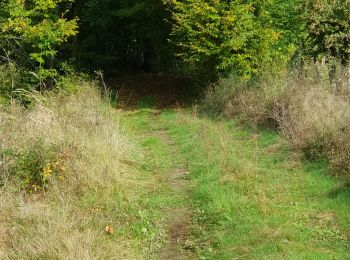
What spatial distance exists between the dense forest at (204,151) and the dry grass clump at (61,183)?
0.02 m

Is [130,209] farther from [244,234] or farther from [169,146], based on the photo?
[169,146]

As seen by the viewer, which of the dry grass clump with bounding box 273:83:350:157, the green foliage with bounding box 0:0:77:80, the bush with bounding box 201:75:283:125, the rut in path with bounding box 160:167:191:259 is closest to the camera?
the rut in path with bounding box 160:167:191:259

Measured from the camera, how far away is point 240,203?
21.8 ft

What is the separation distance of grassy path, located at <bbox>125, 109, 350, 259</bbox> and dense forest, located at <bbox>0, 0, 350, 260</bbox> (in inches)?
1.0

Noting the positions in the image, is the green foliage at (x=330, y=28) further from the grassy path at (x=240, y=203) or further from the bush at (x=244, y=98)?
the grassy path at (x=240, y=203)

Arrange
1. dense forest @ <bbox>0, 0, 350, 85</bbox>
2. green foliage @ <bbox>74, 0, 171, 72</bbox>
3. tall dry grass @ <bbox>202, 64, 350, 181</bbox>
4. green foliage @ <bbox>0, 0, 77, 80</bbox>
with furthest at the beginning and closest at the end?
green foliage @ <bbox>74, 0, 171, 72</bbox> < green foliage @ <bbox>0, 0, 77, 80</bbox> < dense forest @ <bbox>0, 0, 350, 85</bbox> < tall dry grass @ <bbox>202, 64, 350, 181</bbox>

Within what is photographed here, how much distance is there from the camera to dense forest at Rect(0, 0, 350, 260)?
5766mm

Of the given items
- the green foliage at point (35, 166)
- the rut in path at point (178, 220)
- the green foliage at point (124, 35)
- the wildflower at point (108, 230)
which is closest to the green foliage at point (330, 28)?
the rut in path at point (178, 220)

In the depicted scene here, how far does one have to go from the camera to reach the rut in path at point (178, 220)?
5.72 metres

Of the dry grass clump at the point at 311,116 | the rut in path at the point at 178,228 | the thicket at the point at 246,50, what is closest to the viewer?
the rut in path at the point at 178,228

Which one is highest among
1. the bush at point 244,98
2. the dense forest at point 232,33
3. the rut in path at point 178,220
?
the dense forest at point 232,33

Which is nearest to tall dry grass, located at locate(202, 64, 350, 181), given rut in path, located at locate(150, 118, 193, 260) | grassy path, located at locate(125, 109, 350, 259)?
grassy path, located at locate(125, 109, 350, 259)

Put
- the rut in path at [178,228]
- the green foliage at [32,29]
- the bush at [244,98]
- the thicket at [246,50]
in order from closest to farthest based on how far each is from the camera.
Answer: the rut in path at [178,228] < the thicket at [246,50] < the bush at [244,98] < the green foliage at [32,29]

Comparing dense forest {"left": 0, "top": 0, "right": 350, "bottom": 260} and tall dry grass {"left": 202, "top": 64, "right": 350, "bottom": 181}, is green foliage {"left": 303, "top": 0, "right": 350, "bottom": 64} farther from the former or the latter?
tall dry grass {"left": 202, "top": 64, "right": 350, "bottom": 181}
